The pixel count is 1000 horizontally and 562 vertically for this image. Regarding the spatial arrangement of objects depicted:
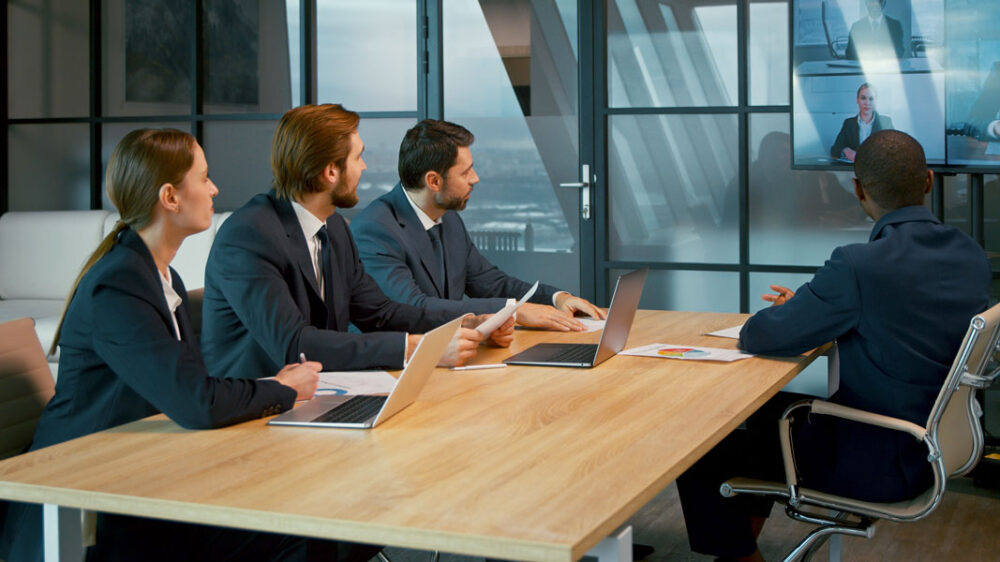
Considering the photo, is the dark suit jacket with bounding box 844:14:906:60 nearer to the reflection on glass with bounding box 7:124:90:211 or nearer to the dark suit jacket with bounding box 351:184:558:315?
the dark suit jacket with bounding box 351:184:558:315

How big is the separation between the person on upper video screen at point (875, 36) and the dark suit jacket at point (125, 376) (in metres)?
3.19

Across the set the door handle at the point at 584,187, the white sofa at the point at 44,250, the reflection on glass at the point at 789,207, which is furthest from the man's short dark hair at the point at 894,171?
the white sofa at the point at 44,250

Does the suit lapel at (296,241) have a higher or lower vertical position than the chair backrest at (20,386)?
higher

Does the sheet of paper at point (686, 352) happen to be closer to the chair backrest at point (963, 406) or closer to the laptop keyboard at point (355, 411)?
the chair backrest at point (963, 406)

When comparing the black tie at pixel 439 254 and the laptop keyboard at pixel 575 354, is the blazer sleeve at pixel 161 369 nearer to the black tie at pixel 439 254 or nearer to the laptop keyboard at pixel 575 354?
the laptop keyboard at pixel 575 354

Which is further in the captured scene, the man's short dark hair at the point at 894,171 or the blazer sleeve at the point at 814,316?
the man's short dark hair at the point at 894,171

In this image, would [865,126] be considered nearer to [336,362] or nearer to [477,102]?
[477,102]

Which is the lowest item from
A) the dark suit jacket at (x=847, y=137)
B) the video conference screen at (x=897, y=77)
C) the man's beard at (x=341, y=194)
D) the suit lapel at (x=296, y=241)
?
the suit lapel at (x=296, y=241)

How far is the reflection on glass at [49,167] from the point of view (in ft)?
20.9

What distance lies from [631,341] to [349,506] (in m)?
1.57

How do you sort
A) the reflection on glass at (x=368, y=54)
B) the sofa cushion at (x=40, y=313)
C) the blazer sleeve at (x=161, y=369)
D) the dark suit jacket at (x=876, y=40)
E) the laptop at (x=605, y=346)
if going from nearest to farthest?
the blazer sleeve at (x=161, y=369), the laptop at (x=605, y=346), the dark suit jacket at (x=876, y=40), the sofa cushion at (x=40, y=313), the reflection on glass at (x=368, y=54)

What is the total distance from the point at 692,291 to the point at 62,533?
388cm

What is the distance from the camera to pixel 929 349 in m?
2.32

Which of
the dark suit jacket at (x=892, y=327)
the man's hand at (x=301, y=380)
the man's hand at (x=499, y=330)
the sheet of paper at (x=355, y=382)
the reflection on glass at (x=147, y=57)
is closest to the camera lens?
the man's hand at (x=301, y=380)
